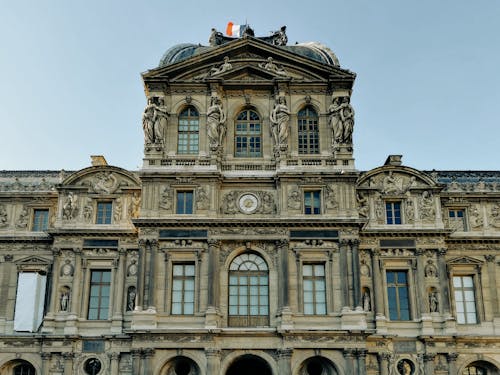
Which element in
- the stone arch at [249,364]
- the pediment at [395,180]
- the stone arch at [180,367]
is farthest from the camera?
the pediment at [395,180]

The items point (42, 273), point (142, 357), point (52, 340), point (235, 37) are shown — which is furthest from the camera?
point (235, 37)

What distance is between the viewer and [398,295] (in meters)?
41.3

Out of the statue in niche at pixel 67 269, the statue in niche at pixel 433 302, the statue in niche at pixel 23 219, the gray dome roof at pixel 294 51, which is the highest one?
the gray dome roof at pixel 294 51

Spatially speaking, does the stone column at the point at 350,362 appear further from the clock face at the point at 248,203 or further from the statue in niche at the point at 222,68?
the statue in niche at the point at 222,68

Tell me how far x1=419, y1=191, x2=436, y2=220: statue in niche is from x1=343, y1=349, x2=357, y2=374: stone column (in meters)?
10.1

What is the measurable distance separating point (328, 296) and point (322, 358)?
3.38m

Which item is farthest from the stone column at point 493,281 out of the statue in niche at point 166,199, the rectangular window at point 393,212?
the statue in niche at point 166,199

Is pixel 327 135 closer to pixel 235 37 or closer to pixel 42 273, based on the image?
pixel 235 37

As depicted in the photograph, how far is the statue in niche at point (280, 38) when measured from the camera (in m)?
47.1

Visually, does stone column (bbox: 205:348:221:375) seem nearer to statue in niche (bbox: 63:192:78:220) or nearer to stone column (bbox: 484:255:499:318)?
statue in niche (bbox: 63:192:78:220)

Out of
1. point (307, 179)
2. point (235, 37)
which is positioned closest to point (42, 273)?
point (307, 179)

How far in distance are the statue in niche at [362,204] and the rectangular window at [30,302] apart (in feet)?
63.3

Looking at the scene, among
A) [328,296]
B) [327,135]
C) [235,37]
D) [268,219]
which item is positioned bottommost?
[328,296]

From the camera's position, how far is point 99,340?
1565 inches
